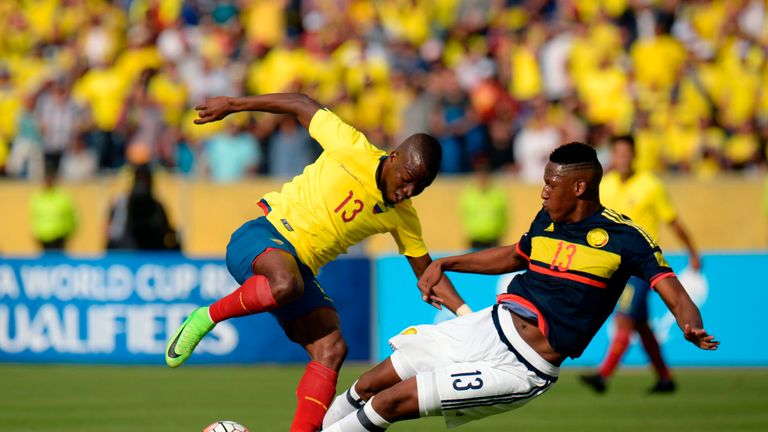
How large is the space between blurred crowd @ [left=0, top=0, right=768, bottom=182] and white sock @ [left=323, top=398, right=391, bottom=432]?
38.9ft

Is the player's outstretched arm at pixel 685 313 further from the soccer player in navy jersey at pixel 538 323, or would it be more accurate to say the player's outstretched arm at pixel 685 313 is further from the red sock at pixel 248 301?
the red sock at pixel 248 301

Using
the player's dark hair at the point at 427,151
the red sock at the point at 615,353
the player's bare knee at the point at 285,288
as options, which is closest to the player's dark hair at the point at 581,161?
the player's dark hair at the point at 427,151

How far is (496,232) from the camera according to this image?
1922 centimetres

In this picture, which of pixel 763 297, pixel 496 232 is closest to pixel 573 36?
pixel 496 232

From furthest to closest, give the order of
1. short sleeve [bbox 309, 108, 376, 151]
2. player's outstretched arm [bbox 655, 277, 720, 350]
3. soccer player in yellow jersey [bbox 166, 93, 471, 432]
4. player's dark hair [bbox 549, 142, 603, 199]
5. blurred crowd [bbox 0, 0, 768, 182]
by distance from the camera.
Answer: blurred crowd [bbox 0, 0, 768, 182]
short sleeve [bbox 309, 108, 376, 151]
soccer player in yellow jersey [bbox 166, 93, 471, 432]
player's dark hair [bbox 549, 142, 603, 199]
player's outstretched arm [bbox 655, 277, 720, 350]

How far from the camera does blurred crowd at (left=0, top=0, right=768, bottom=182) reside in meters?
20.1

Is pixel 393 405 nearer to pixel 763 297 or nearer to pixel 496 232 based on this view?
pixel 763 297

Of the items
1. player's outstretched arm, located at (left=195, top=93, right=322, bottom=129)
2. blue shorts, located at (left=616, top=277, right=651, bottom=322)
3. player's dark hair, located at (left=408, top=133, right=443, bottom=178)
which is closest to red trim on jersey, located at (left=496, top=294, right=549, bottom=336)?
player's dark hair, located at (left=408, top=133, right=443, bottom=178)

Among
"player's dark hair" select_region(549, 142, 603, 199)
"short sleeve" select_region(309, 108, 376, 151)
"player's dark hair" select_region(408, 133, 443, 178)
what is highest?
"short sleeve" select_region(309, 108, 376, 151)

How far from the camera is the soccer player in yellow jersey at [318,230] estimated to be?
8.54 metres

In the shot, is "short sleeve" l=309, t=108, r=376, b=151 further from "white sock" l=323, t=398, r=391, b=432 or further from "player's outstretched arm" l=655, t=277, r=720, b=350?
"player's outstretched arm" l=655, t=277, r=720, b=350

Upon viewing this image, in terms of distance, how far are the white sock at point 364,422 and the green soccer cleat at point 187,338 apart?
1.28 metres

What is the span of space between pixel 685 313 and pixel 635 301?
6.25m

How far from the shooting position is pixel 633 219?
43.7 ft
